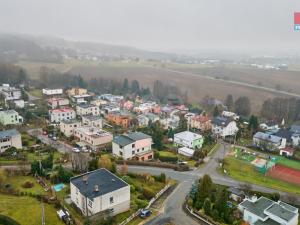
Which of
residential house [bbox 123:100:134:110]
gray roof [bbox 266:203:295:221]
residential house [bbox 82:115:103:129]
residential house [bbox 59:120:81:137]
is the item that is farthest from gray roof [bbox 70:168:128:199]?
residential house [bbox 123:100:134:110]

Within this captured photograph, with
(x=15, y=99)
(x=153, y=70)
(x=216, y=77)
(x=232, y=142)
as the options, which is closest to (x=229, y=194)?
(x=232, y=142)

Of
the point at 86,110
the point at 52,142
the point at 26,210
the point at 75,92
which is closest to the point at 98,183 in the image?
the point at 26,210

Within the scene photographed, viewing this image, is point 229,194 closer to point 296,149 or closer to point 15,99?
point 296,149

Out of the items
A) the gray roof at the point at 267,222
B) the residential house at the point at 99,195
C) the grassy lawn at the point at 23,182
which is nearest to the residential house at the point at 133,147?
the residential house at the point at 99,195

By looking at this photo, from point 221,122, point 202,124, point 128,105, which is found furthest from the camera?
point 128,105

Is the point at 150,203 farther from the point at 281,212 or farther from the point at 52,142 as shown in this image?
the point at 52,142

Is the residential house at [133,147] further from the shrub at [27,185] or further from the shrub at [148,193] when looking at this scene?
the shrub at [27,185]
